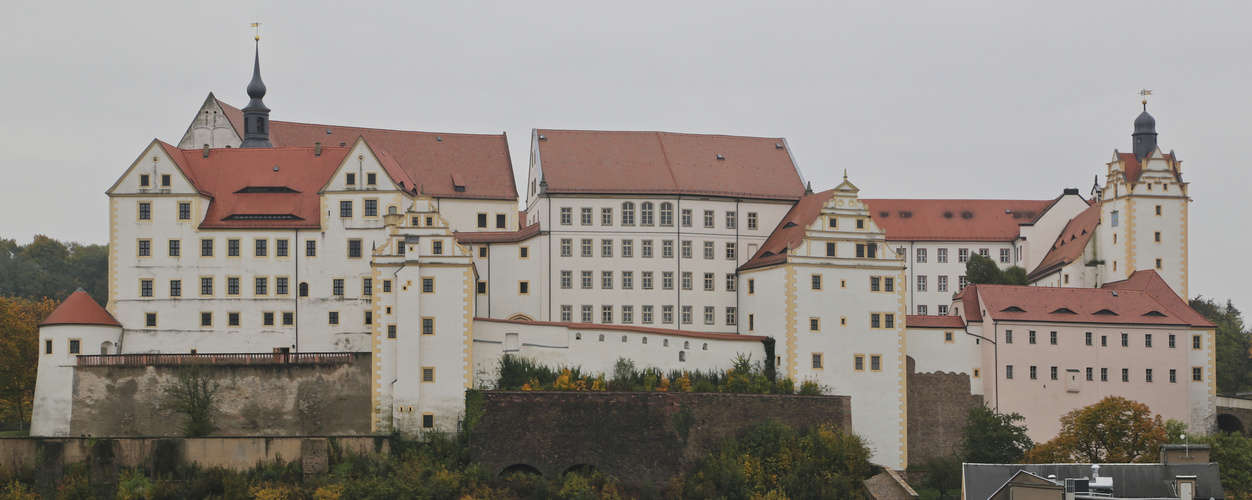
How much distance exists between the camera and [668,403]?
6156 centimetres

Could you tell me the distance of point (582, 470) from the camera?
6009 centimetres

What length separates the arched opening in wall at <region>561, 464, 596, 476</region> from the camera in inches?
2359

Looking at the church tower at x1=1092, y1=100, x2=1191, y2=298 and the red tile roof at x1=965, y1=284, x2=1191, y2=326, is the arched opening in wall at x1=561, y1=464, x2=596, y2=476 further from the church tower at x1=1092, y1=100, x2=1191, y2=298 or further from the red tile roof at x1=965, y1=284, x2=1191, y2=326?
the church tower at x1=1092, y1=100, x2=1191, y2=298

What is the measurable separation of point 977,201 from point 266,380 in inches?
1597

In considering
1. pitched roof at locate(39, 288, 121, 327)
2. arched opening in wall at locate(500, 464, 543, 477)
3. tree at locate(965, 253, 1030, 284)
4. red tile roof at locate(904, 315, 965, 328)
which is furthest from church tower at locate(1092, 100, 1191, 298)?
pitched roof at locate(39, 288, 121, 327)

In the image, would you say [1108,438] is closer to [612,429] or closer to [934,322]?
[934,322]

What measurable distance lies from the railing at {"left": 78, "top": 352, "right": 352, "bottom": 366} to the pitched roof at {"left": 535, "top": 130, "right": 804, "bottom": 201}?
46.7 feet

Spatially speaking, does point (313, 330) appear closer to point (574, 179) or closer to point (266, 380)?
point (266, 380)

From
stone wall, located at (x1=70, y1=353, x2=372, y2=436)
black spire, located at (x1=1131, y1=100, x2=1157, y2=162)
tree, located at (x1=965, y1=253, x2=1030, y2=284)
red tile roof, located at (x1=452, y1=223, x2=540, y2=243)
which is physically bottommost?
stone wall, located at (x1=70, y1=353, x2=372, y2=436)

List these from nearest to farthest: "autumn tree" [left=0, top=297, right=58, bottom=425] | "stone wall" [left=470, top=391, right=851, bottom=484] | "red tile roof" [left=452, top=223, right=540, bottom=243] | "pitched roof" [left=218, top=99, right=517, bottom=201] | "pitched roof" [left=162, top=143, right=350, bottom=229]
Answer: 1. "stone wall" [left=470, top=391, right=851, bottom=484]
2. "pitched roof" [left=162, top=143, right=350, bottom=229]
3. "autumn tree" [left=0, top=297, right=58, bottom=425]
4. "red tile roof" [left=452, top=223, right=540, bottom=243]
5. "pitched roof" [left=218, top=99, right=517, bottom=201]

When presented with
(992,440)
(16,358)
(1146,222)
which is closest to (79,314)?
(16,358)

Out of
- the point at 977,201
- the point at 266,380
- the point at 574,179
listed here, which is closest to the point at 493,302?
the point at 574,179

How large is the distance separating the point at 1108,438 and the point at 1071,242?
20.4 metres

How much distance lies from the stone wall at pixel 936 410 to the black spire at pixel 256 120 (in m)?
32.6
